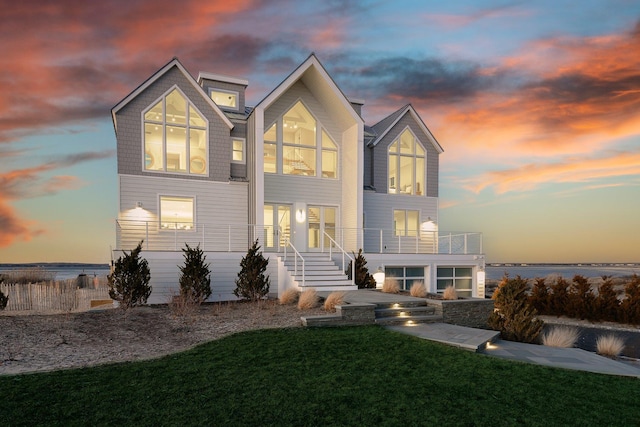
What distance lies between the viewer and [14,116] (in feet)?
56.7

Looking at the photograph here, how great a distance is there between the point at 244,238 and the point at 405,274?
306 inches

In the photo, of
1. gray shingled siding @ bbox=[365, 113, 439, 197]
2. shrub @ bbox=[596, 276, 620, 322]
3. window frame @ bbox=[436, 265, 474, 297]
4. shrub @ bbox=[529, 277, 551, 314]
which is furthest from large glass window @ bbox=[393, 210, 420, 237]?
shrub @ bbox=[596, 276, 620, 322]

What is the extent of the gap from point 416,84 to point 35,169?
67.5ft

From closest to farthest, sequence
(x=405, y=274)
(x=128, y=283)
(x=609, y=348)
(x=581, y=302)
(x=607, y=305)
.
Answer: (x=609, y=348), (x=128, y=283), (x=607, y=305), (x=581, y=302), (x=405, y=274)

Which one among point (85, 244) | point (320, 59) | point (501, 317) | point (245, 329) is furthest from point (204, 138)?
point (501, 317)

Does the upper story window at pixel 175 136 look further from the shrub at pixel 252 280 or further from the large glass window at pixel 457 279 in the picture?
the large glass window at pixel 457 279

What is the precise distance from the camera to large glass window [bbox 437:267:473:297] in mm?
18703

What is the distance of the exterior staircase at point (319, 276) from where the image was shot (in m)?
12.9

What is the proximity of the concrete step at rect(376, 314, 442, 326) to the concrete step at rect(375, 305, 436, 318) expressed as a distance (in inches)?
6.9

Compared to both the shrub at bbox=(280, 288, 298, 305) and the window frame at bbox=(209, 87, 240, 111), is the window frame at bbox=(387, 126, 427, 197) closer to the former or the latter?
the window frame at bbox=(209, 87, 240, 111)

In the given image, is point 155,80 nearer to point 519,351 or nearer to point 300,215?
point 300,215

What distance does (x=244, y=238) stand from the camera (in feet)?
55.4

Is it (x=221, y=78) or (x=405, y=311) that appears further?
(x=221, y=78)

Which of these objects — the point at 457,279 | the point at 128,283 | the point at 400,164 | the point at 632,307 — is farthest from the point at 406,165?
the point at 128,283
